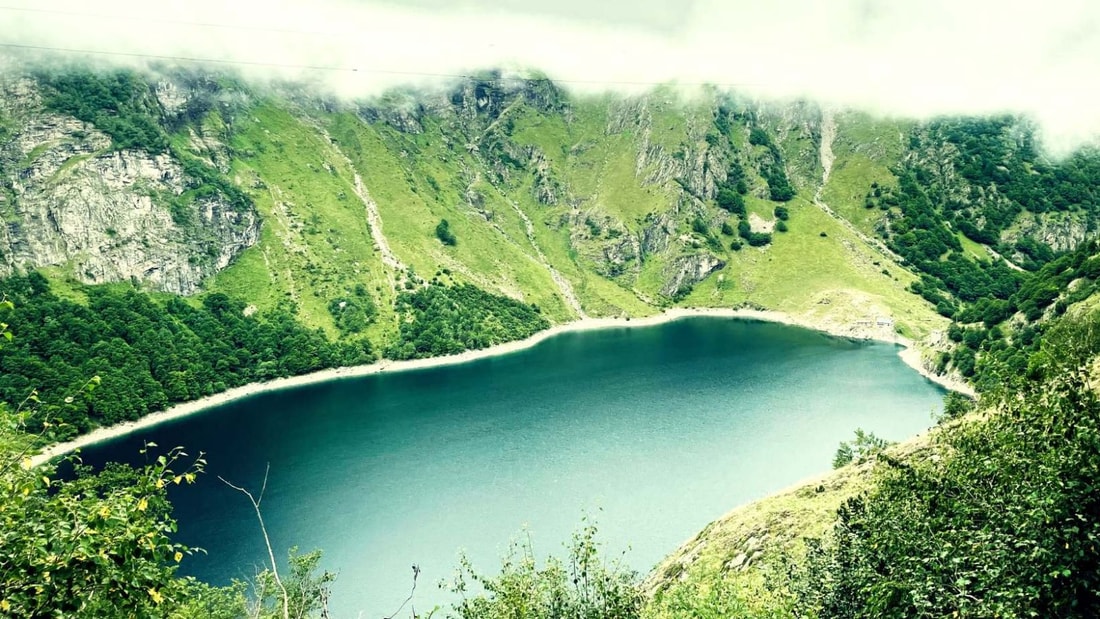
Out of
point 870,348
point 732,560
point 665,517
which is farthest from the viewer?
point 870,348

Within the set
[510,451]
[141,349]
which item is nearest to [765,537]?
[510,451]

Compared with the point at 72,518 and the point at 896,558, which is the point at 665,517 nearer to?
the point at 896,558

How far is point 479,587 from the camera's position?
6775 cm

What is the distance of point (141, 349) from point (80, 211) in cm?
5928

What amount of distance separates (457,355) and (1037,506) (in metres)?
183

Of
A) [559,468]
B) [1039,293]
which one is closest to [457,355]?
[559,468]

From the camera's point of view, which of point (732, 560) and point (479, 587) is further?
point (479, 587)

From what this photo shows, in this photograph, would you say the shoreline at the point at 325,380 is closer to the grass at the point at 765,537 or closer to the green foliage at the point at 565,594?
the grass at the point at 765,537

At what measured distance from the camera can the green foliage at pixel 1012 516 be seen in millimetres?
12148

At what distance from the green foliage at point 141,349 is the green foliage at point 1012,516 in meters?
139

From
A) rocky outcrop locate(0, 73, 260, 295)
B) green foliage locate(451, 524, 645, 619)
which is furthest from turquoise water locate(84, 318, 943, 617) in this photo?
rocky outcrop locate(0, 73, 260, 295)

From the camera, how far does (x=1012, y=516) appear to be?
13.2 metres

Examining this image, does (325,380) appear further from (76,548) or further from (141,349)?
(76,548)

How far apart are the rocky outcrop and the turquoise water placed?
66453mm
